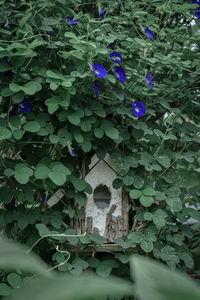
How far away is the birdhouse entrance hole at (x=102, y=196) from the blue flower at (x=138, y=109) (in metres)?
0.33

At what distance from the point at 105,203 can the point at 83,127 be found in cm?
36

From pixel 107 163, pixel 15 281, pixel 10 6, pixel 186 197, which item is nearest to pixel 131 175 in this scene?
pixel 107 163

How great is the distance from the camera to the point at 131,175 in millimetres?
1537

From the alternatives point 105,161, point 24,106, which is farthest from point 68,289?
point 105,161

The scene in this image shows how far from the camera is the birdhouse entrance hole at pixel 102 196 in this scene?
161cm

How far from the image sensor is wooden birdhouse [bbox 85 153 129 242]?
1571 mm

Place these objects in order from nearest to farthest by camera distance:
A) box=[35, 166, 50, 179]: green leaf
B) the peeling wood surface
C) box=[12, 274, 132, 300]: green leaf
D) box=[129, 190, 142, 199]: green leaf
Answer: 1. box=[12, 274, 132, 300]: green leaf
2. box=[35, 166, 50, 179]: green leaf
3. box=[129, 190, 142, 199]: green leaf
4. the peeling wood surface

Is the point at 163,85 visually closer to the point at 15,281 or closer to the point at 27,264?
the point at 15,281

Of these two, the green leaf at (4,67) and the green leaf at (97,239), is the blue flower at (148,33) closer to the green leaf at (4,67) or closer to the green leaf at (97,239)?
the green leaf at (4,67)

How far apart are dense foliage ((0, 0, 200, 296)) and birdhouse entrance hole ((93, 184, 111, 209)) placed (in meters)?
0.09

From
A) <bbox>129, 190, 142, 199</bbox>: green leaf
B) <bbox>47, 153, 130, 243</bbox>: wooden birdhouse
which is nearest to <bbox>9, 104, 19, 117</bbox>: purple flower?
<bbox>47, 153, 130, 243</bbox>: wooden birdhouse

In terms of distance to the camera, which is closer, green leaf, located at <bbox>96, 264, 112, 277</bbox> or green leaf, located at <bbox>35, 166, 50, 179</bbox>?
green leaf, located at <bbox>35, 166, 50, 179</bbox>

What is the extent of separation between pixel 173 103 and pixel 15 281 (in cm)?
94

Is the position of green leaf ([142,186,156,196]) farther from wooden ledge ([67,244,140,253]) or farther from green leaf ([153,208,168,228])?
wooden ledge ([67,244,140,253])
